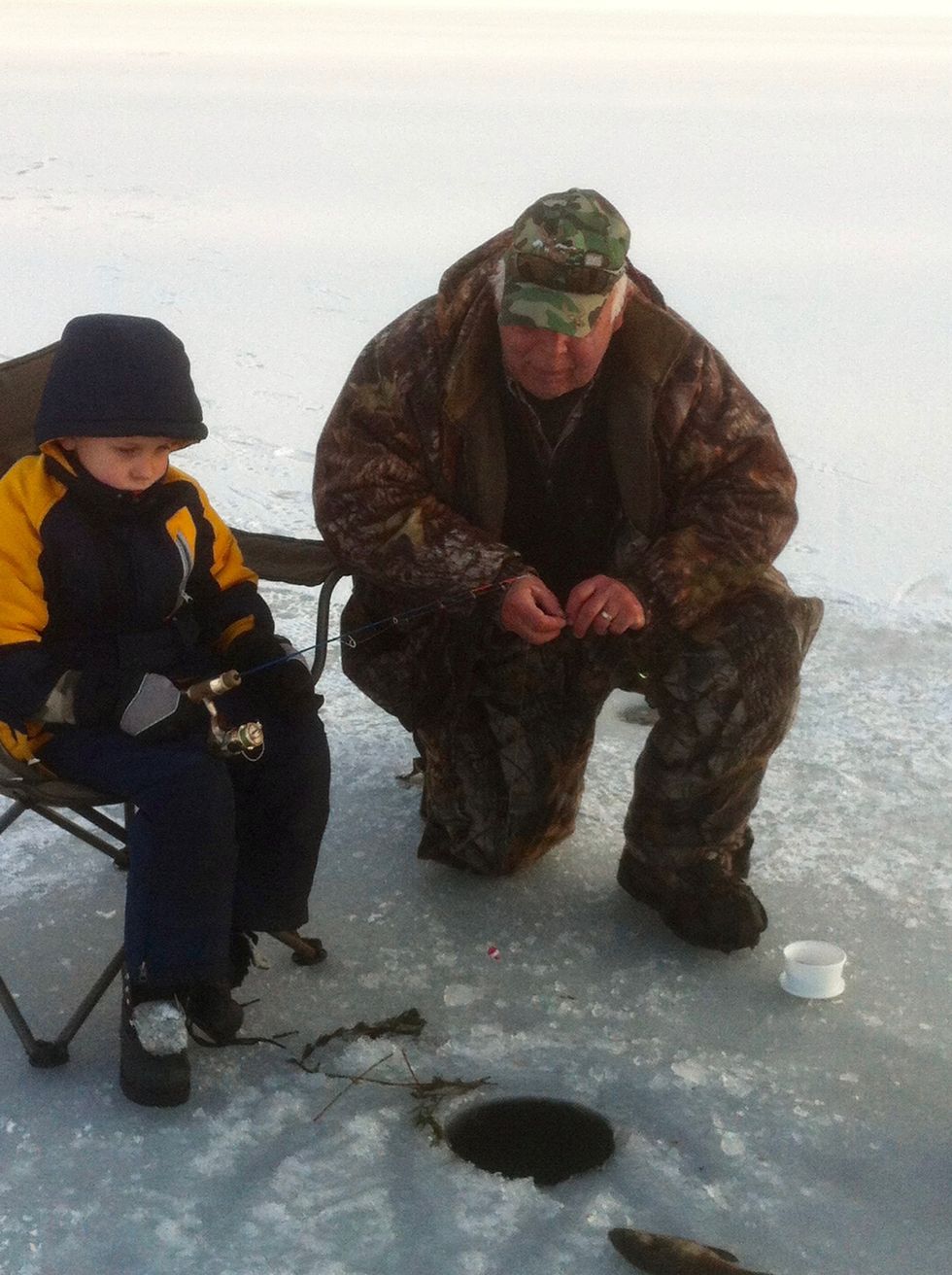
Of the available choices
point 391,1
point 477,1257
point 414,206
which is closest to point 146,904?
point 477,1257

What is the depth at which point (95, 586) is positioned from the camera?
2.66 metres

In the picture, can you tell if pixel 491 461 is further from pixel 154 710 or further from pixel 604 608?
pixel 154 710

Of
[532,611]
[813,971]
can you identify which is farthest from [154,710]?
[813,971]

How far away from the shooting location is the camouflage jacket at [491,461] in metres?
3.04

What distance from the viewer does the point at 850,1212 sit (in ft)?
7.64

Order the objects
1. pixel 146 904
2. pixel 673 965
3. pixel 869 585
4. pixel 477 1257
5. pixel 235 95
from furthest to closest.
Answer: pixel 235 95, pixel 869 585, pixel 673 965, pixel 146 904, pixel 477 1257

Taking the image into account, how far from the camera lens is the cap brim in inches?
112

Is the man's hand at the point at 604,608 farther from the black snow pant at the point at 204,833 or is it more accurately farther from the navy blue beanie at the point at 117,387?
the navy blue beanie at the point at 117,387

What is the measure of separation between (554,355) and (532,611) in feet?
1.53

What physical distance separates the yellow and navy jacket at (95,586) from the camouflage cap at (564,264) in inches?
26.9

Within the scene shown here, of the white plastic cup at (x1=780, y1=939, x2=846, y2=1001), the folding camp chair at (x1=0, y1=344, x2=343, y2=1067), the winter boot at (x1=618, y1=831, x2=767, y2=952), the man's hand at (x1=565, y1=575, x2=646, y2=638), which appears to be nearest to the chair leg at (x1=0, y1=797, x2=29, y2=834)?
the folding camp chair at (x1=0, y1=344, x2=343, y2=1067)

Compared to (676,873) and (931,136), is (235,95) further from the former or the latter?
(676,873)

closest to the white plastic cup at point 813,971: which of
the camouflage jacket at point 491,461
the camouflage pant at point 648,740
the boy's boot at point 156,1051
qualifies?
the camouflage pant at point 648,740

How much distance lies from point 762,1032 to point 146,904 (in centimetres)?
107
